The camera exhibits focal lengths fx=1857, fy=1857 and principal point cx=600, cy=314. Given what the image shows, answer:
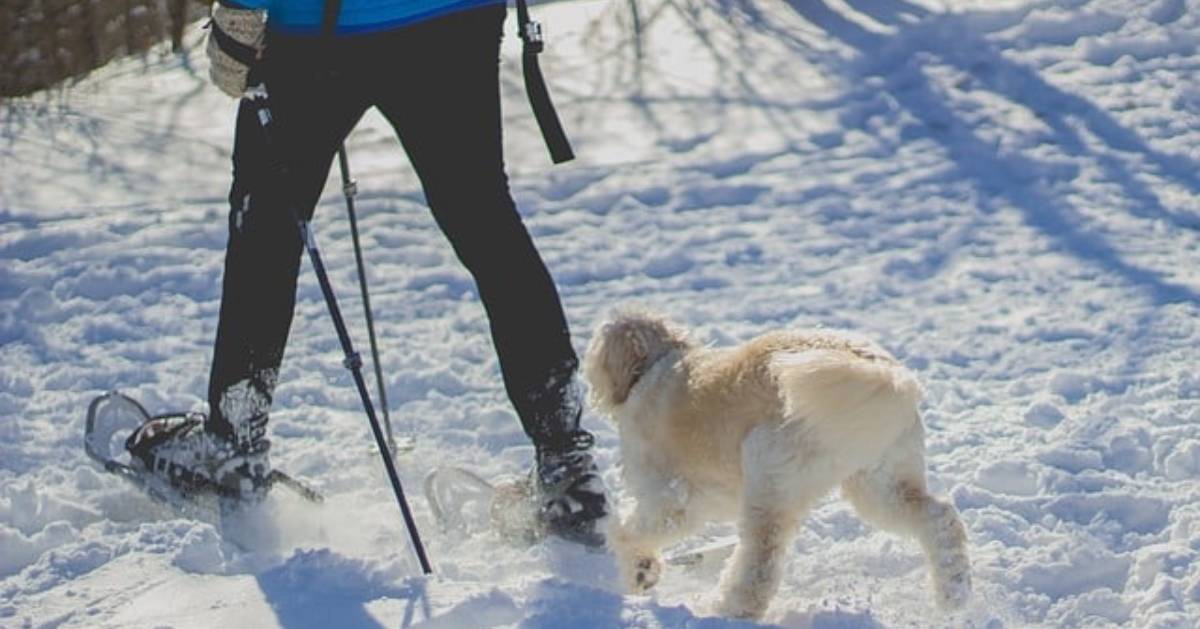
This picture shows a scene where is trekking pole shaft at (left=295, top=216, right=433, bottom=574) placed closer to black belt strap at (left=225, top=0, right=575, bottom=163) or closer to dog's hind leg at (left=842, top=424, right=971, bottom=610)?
black belt strap at (left=225, top=0, right=575, bottom=163)

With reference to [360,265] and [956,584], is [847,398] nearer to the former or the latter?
[956,584]

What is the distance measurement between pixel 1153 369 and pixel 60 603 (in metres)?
3.49

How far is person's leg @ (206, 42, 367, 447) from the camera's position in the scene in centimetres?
437

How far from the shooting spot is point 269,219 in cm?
446

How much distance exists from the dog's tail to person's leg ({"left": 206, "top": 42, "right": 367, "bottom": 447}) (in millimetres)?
1229

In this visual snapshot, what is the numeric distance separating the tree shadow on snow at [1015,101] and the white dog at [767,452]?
274 cm

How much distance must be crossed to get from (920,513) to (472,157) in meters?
1.31

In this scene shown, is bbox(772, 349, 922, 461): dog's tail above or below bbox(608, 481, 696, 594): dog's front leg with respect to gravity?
above

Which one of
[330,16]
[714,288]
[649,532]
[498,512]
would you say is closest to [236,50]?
[330,16]

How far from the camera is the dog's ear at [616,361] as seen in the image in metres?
4.63

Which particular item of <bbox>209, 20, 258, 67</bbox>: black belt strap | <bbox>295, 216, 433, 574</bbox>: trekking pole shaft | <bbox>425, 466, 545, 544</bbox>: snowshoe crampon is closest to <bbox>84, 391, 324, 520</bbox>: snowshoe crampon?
<bbox>425, 466, 545, 544</bbox>: snowshoe crampon

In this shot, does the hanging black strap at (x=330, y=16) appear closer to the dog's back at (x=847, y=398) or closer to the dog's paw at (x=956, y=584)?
the dog's back at (x=847, y=398)

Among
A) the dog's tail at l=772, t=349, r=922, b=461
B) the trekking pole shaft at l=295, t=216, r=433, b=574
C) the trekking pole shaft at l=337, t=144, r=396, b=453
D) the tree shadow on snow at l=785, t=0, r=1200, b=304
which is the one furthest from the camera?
the tree shadow on snow at l=785, t=0, r=1200, b=304

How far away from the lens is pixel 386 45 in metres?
4.29
